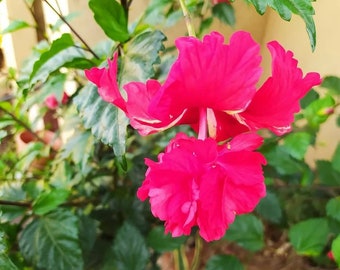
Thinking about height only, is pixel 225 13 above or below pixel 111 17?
below

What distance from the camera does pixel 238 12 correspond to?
3.84ft

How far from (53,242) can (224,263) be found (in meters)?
0.35

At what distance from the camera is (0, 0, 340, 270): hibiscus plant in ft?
1.09

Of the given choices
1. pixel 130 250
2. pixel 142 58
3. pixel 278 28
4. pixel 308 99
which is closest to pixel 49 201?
pixel 130 250

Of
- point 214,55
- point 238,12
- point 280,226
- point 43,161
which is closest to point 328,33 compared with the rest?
point 238,12

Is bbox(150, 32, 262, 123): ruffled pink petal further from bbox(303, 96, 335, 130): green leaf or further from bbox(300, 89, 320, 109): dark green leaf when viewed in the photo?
bbox(300, 89, 320, 109): dark green leaf

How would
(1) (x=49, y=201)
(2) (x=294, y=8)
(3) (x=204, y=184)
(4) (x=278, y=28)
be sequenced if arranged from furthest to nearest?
(4) (x=278, y=28)
(1) (x=49, y=201)
(2) (x=294, y=8)
(3) (x=204, y=184)

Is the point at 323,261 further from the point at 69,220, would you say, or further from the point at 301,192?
the point at 69,220

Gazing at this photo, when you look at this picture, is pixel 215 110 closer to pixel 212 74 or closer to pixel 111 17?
pixel 212 74

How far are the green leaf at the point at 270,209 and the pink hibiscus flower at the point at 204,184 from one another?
659 mm

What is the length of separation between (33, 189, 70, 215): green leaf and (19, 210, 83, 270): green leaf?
23mm

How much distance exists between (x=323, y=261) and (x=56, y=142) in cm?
69

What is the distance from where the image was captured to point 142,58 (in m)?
0.57

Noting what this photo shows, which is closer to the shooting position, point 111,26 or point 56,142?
point 111,26
